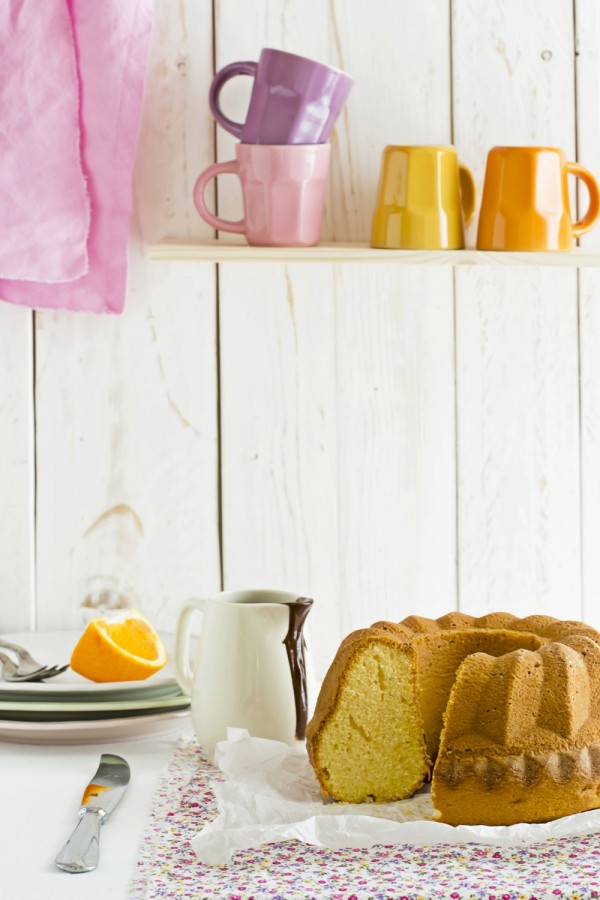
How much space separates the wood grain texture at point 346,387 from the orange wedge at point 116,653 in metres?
0.16

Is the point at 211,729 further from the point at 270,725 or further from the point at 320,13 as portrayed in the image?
the point at 320,13

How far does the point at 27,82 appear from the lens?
1.14m

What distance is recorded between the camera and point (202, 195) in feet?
3.68

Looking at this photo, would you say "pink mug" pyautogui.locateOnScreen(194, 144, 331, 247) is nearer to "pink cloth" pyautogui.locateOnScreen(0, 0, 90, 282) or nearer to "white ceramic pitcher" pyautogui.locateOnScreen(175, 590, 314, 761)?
"pink cloth" pyautogui.locateOnScreen(0, 0, 90, 282)

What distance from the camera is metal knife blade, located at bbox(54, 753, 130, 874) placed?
0.82 m

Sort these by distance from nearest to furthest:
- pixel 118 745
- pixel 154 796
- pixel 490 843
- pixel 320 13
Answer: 1. pixel 490 843
2. pixel 154 796
3. pixel 118 745
4. pixel 320 13

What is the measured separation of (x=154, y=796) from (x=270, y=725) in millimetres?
115

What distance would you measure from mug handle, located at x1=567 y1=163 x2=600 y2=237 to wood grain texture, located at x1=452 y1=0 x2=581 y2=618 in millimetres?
129

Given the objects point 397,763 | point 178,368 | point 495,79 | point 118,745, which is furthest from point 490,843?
point 495,79

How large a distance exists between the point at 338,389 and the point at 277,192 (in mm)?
257

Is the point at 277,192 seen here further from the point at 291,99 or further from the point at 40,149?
the point at 40,149

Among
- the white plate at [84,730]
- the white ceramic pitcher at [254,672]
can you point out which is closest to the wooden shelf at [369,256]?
the white ceramic pitcher at [254,672]

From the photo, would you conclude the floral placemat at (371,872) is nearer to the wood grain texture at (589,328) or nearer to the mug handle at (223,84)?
the wood grain texture at (589,328)

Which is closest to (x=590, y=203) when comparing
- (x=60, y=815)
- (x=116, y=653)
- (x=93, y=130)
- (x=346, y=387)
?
(x=346, y=387)
